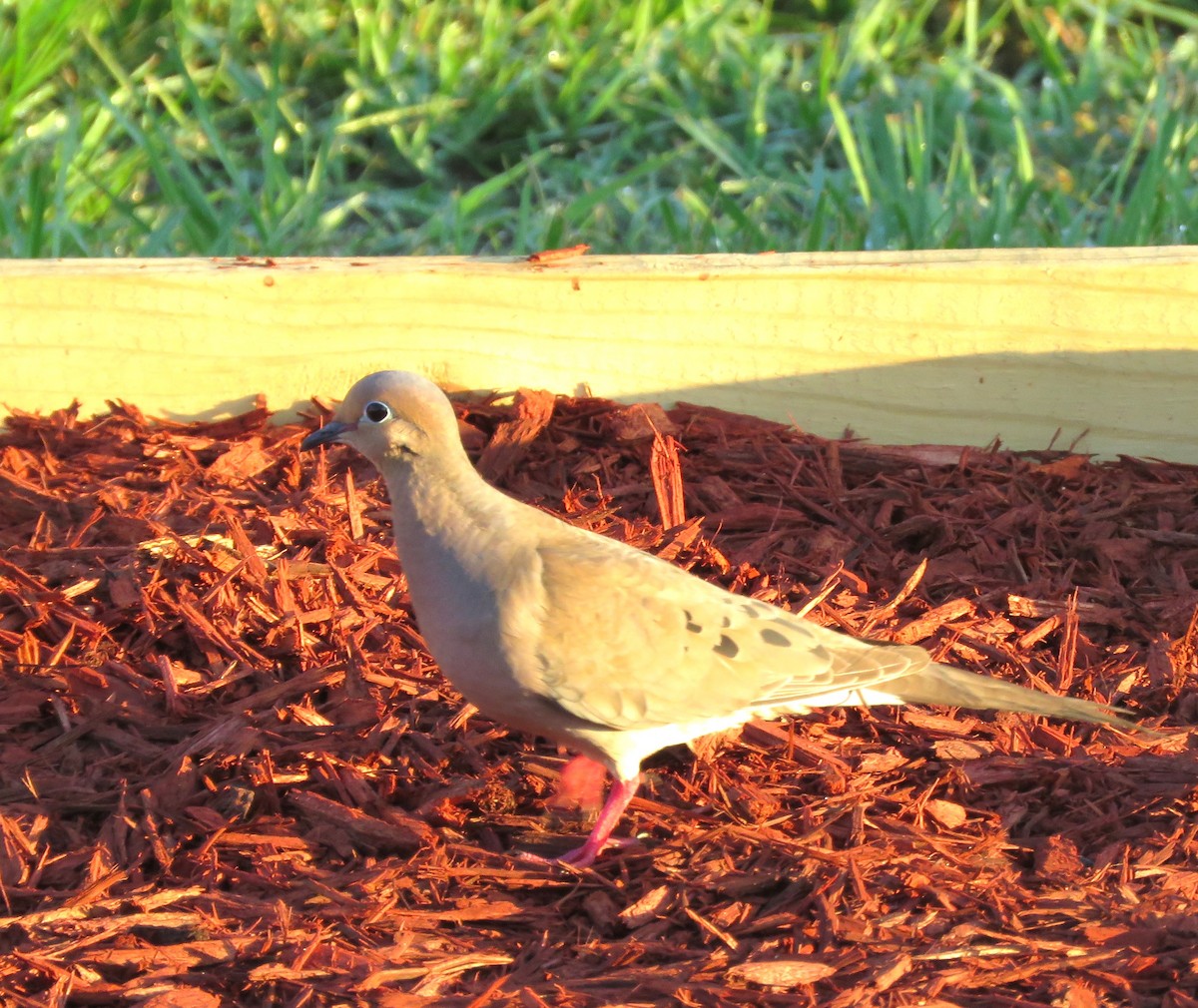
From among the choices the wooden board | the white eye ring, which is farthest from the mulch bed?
the white eye ring

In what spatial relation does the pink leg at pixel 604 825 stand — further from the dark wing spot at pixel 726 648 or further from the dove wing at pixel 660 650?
the dark wing spot at pixel 726 648

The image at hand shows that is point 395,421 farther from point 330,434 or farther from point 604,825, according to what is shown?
point 604,825

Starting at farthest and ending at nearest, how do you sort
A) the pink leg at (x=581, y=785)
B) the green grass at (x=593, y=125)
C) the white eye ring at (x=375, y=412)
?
the green grass at (x=593, y=125)
the pink leg at (x=581, y=785)
the white eye ring at (x=375, y=412)

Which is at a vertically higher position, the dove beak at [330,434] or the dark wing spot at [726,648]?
the dove beak at [330,434]

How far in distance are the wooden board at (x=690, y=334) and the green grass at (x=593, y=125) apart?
3.67 feet

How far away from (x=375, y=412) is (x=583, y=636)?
0.61 meters

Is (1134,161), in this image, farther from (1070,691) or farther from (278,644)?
(278,644)

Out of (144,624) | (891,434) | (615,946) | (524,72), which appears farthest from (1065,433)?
(524,72)

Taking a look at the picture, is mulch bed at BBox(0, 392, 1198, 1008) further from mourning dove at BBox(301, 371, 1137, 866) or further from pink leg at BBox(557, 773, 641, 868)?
mourning dove at BBox(301, 371, 1137, 866)

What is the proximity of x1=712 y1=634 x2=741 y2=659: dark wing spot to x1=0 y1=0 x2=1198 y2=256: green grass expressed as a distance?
2.50 metres

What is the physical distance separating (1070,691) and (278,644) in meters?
1.80

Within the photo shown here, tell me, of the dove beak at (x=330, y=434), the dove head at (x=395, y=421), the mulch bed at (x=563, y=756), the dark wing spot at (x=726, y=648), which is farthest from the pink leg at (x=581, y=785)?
the dove beak at (x=330, y=434)

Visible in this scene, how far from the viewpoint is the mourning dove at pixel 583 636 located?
9.05 ft

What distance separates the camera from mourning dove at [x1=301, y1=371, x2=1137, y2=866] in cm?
276
